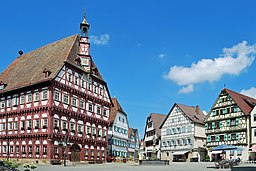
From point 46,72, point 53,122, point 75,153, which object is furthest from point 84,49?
point 75,153

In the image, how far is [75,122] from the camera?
164ft

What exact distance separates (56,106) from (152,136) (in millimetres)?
44038

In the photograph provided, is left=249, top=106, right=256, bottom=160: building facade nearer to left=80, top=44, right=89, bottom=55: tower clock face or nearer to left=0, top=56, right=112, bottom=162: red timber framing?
left=0, top=56, right=112, bottom=162: red timber framing

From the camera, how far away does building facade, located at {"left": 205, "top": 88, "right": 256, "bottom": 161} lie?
2404 inches

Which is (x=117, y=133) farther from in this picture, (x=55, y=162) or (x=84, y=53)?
(x=55, y=162)

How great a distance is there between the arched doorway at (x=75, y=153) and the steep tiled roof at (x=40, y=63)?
32.1 feet

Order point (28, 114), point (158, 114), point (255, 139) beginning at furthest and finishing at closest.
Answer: point (158, 114) → point (255, 139) → point (28, 114)

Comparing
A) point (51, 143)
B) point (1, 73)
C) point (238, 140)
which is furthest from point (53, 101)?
point (238, 140)

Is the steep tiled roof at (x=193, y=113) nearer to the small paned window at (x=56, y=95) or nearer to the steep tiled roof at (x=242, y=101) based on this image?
the steep tiled roof at (x=242, y=101)

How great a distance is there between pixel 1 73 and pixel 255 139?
41.5 metres

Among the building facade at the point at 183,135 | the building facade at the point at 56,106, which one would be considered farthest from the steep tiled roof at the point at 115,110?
the building facade at the point at 183,135

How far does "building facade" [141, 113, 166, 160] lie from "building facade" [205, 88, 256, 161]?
59.3 ft

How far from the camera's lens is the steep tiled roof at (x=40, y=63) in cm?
4906

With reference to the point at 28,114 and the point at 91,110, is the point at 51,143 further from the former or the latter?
the point at 91,110
